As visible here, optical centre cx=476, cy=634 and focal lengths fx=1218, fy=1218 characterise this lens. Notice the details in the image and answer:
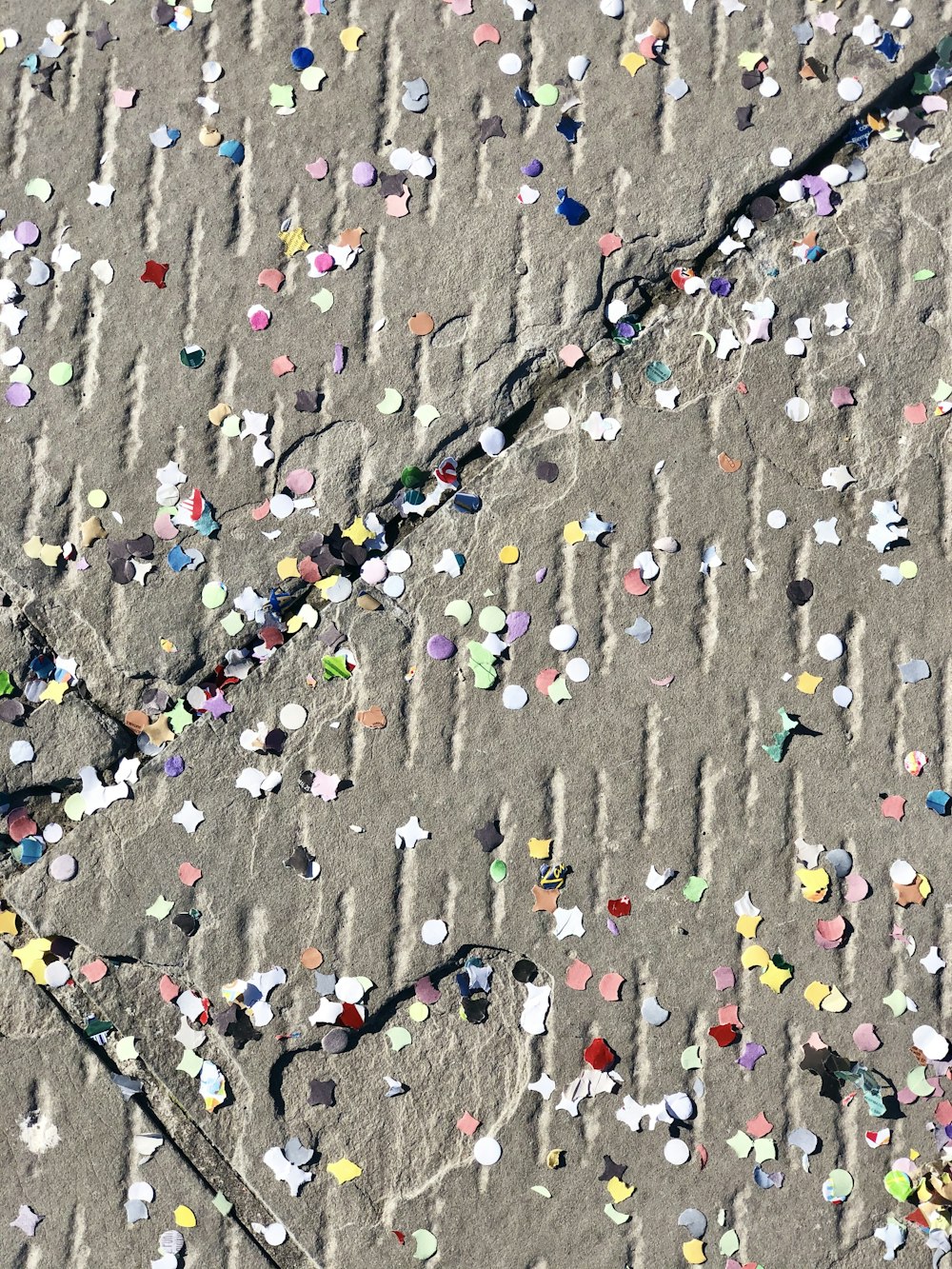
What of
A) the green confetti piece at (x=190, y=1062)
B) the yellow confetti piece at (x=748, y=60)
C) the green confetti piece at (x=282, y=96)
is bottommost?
the green confetti piece at (x=190, y=1062)

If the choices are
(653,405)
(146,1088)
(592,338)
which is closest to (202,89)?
(592,338)

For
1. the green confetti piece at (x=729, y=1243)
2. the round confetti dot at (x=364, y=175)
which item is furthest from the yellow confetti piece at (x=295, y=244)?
the green confetti piece at (x=729, y=1243)

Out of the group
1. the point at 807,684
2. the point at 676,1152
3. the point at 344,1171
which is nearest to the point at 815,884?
the point at 807,684

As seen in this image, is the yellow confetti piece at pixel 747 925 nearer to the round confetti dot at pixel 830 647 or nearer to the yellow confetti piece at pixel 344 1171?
the round confetti dot at pixel 830 647

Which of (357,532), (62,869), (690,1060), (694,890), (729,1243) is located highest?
(357,532)

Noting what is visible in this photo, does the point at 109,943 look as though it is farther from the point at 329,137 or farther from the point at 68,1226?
the point at 329,137

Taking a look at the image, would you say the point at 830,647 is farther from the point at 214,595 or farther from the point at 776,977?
the point at 214,595
